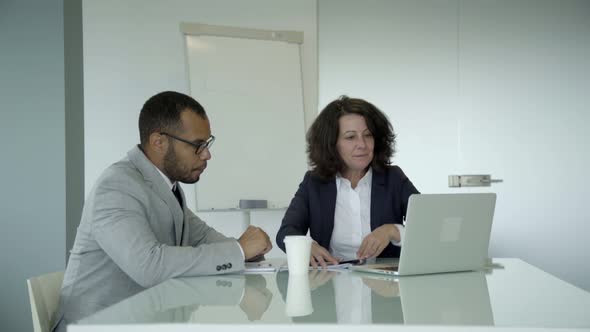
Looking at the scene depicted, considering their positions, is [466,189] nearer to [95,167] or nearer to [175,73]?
[175,73]

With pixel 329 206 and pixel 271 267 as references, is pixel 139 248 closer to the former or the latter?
pixel 271 267

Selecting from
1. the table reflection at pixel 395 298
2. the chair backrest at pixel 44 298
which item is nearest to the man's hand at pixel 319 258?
the table reflection at pixel 395 298

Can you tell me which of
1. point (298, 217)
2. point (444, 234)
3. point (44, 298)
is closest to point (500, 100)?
point (298, 217)

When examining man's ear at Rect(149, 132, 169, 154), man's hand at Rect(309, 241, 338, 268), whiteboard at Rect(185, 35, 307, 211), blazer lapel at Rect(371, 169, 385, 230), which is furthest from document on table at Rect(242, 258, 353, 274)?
whiteboard at Rect(185, 35, 307, 211)

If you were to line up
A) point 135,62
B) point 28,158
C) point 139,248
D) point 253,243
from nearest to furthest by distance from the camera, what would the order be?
point 139,248 → point 253,243 → point 28,158 → point 135,62

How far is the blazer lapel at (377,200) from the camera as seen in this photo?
2863 mm

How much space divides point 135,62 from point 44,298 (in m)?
2.98

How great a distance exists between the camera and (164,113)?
2334 mm

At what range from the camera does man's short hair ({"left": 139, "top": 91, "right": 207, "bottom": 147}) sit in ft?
7.63

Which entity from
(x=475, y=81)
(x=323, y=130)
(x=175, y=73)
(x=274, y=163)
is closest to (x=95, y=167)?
(x=175, y=73)

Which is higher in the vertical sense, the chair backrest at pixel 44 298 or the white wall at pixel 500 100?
the white wall at pixel 500 100

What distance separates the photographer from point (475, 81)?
14.7ft

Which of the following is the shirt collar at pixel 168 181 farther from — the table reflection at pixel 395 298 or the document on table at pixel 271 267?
the table reflection at pixel 395 298

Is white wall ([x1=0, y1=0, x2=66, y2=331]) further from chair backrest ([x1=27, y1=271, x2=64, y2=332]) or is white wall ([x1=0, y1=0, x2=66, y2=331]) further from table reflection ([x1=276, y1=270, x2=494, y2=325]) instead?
table reflection ([x1=276, y1=270, x2=494, y2=325])
